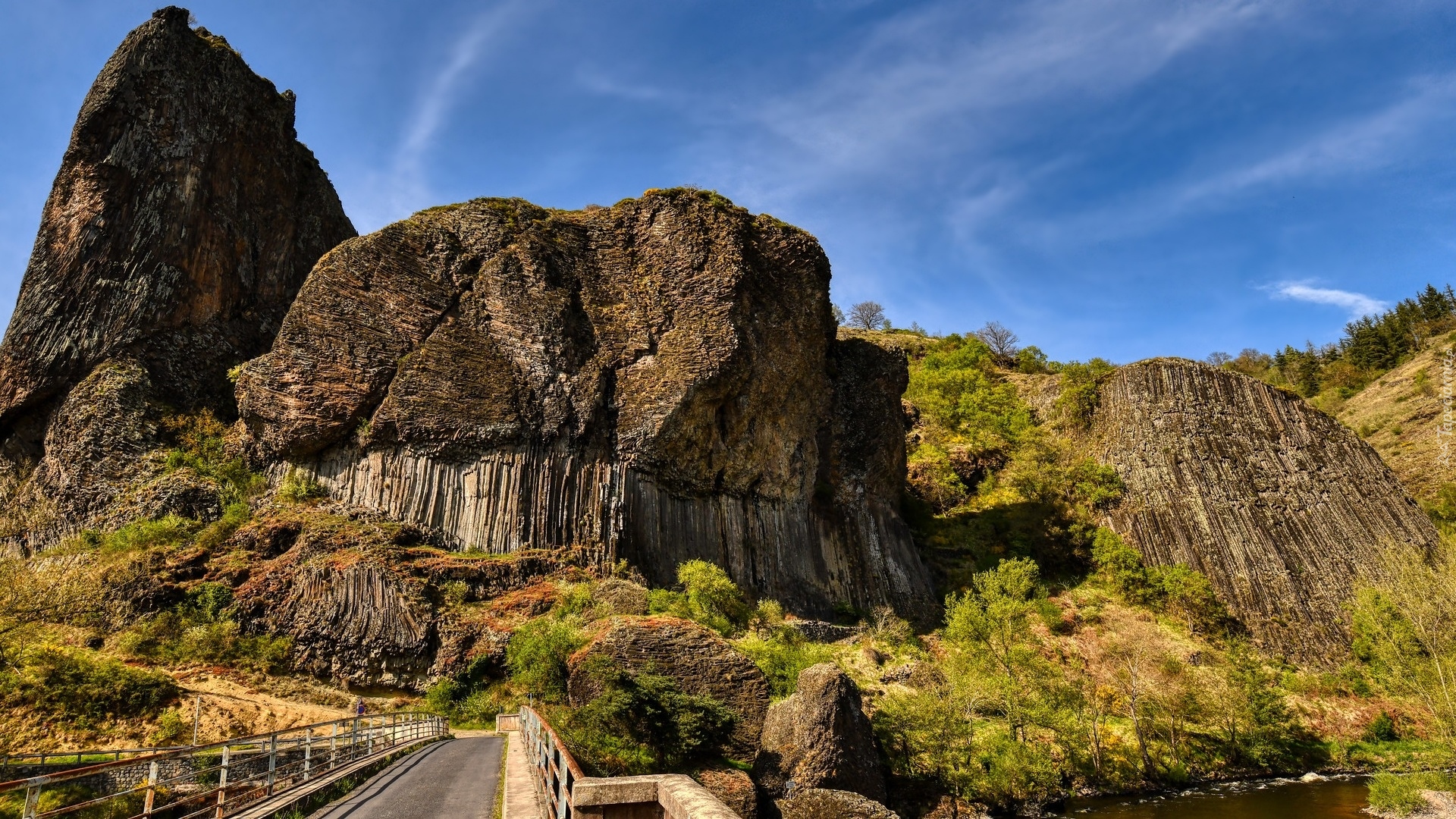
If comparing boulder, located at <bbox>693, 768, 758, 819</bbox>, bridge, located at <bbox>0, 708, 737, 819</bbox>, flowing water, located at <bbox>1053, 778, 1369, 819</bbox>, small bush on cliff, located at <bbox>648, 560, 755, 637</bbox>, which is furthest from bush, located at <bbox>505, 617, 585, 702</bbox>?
flowing water, located at <bbox>1053, 778, 1369, 819</bbox>

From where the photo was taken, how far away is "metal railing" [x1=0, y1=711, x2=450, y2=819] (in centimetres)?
884

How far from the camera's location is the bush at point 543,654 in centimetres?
2659

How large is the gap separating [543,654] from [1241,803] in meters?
26.1

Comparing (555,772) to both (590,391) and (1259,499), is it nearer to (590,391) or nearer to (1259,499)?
(590,391)

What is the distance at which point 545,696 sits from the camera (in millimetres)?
26266

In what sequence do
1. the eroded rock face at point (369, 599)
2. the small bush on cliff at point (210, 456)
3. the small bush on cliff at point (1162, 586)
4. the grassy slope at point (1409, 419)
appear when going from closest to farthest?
1. the eroded rock face at point (369, 599)
2. the small bush on cliff at point (210, 456)
3. the small bush on cliff at point (1162, 586)
4. the grassy slope at point (1409, 419)

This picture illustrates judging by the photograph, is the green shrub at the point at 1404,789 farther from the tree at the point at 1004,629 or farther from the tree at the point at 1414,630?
the tree at the point at 1004,629

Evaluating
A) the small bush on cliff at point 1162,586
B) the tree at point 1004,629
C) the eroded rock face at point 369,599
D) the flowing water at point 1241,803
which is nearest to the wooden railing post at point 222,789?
the eroded rock face at point 369,599

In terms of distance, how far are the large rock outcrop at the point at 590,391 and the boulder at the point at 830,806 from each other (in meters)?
18.5

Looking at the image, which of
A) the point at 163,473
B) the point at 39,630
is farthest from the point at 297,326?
the point at 39,630

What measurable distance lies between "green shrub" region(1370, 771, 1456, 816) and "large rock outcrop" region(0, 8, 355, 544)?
55.3 m

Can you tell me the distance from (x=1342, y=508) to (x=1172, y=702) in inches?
1116

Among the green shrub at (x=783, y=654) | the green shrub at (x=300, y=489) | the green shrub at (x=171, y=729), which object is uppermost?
the green shrub at (x=300, y=489)

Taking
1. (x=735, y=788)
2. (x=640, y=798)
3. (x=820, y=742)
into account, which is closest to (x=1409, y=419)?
(x=820, y=742)
